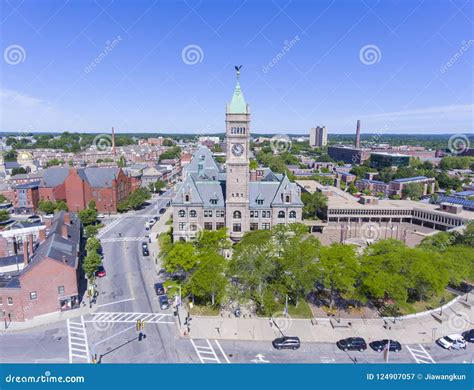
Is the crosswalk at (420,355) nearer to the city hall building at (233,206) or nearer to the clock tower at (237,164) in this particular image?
the city hall building at (233,206)

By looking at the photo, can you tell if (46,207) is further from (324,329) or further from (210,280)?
(324,329)

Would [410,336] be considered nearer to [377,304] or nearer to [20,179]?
[377,304]

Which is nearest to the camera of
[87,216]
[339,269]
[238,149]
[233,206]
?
[339,269]

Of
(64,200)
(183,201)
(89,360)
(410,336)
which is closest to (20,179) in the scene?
(64,200)

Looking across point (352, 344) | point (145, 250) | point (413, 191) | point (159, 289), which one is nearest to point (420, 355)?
point (352, 344)

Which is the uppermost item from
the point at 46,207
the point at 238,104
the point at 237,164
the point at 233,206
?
the point at 238,104

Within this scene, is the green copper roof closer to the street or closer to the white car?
the street
